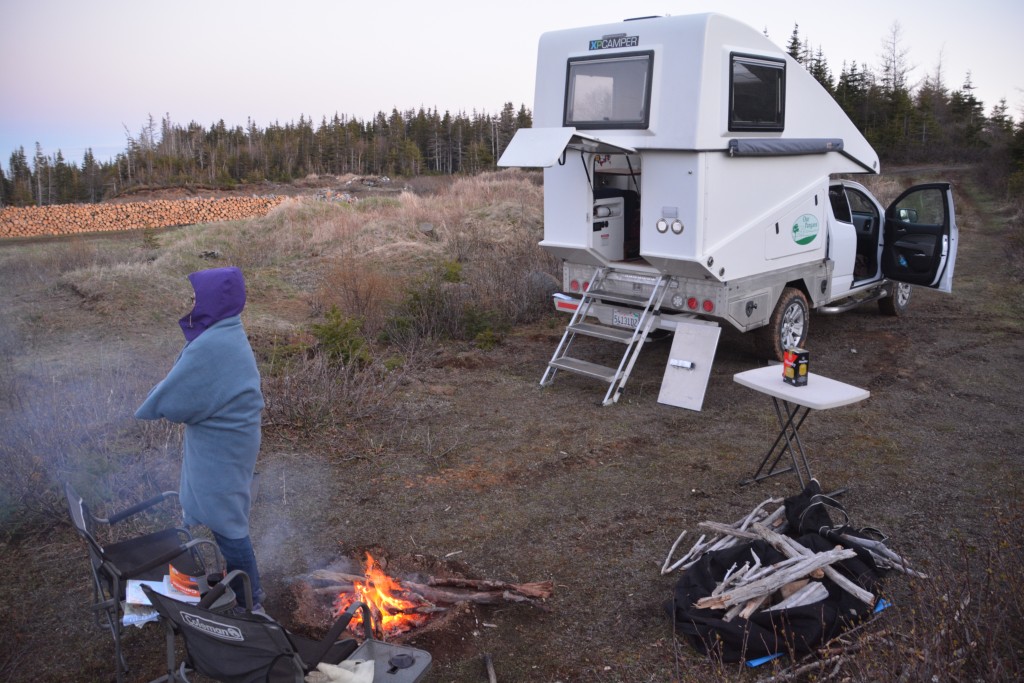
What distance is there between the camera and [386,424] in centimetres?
A: 696

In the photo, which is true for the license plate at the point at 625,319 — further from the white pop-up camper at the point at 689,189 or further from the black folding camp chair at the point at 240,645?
the black folding camp chair at the point at 240,645

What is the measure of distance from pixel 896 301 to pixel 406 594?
30.4ft

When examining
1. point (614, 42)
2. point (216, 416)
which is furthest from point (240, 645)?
point (614, 42)

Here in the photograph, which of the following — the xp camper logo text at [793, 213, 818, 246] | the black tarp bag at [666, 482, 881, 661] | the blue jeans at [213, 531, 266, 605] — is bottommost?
the black tarp bag at [666, 482, 881, 661]

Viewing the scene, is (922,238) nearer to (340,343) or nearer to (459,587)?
(340,343)

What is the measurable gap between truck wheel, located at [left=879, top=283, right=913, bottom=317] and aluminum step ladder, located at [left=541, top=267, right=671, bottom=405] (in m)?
4.79

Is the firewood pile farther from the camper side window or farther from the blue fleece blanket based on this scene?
the camper side window

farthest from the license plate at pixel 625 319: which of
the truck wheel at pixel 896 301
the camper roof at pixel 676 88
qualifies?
the truck wheel at pixel 896 301

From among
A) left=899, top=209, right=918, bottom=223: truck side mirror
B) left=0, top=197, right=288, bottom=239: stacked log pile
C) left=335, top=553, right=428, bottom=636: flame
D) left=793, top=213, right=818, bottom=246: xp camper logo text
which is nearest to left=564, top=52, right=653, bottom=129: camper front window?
left=793, top=213, right=818, bottom=246: xp camper logo text

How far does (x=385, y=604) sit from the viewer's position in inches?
161

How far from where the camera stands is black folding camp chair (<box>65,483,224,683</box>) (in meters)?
3.25

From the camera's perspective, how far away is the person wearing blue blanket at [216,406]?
348 cm

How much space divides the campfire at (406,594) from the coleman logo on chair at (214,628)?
126 cm

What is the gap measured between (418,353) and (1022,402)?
6.21 m
